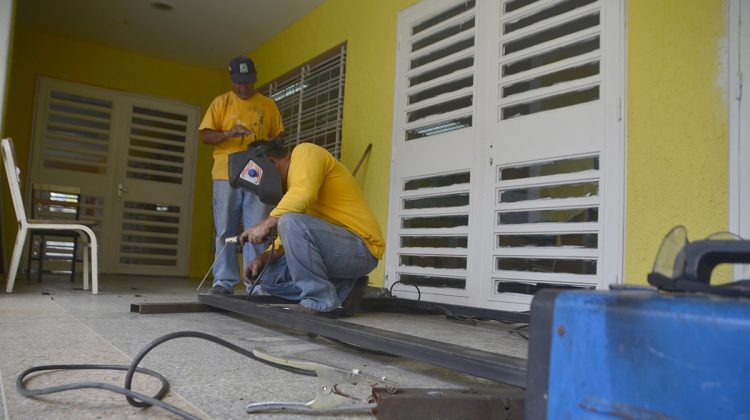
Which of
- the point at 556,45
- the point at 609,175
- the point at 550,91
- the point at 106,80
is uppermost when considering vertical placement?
the point at 106,80

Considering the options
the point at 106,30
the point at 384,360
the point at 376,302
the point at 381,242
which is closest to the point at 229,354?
the point at 384,360

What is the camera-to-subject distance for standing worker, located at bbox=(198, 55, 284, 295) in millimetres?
3332

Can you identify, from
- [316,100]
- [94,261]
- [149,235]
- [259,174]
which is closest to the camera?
[259,174]

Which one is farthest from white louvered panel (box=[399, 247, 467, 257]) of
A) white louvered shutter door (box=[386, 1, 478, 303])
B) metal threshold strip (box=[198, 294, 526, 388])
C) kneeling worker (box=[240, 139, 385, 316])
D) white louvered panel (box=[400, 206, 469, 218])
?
metal threshold strip (box=[198, 294, 526, 388])

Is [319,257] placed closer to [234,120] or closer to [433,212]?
[433,212]

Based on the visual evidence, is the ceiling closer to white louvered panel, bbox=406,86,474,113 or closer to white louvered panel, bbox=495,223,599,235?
white louvered panel, bbox=406,86,474,113

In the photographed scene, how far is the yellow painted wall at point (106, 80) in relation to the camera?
19.9 ft

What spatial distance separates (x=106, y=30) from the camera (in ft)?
20.0

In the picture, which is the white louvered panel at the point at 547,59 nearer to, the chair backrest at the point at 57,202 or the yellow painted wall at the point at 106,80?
the chair backrest at the point at 57,202

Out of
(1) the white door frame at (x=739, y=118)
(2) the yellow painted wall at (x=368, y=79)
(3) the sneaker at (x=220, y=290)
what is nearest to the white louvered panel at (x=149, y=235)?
(2) the yellow painted wall at (x=368, y=79)

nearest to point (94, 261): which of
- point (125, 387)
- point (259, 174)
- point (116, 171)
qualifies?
point (259, 174)

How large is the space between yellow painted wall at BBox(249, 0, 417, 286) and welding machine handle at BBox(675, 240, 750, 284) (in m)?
3.31

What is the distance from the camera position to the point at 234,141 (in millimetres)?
3650

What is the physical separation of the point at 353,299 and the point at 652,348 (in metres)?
2.09
